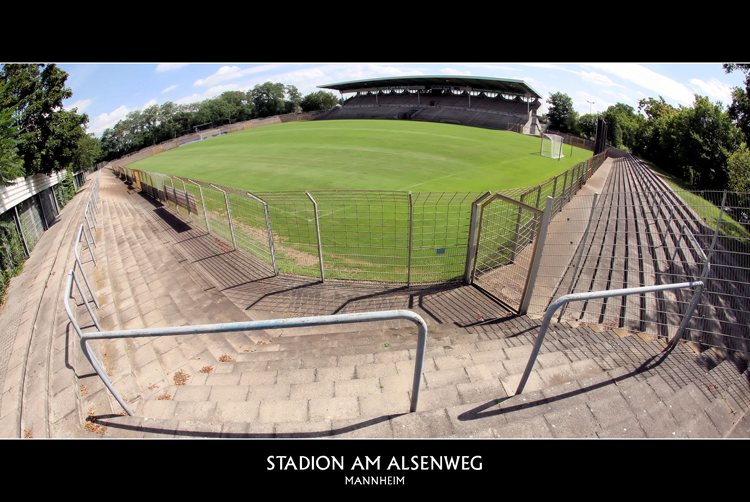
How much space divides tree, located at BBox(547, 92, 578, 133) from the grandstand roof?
7.35 m

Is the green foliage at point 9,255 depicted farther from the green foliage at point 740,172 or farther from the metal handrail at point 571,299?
the green foliage at point 740,172

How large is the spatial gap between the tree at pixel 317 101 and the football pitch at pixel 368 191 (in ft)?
165

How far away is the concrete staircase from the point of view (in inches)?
110

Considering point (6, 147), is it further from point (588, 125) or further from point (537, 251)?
point (588, 125)

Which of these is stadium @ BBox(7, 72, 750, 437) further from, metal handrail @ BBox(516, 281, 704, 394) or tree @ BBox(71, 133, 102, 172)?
tree @ BBox(71, 133, 102, 172)

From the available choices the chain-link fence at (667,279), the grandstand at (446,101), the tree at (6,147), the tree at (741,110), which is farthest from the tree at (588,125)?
the tree at (6,147)

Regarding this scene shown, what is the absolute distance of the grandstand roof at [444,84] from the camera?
4984cm

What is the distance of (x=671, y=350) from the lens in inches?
160

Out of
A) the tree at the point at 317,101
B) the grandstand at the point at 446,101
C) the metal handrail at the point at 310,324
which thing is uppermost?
the tree at the point at 317,101

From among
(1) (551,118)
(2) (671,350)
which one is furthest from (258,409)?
(1) (551,118)

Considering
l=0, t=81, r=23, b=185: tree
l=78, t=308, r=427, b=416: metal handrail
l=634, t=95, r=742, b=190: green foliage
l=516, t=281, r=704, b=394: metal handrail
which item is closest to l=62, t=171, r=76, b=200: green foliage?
l=0, t=81, r=23, b=185: tree
